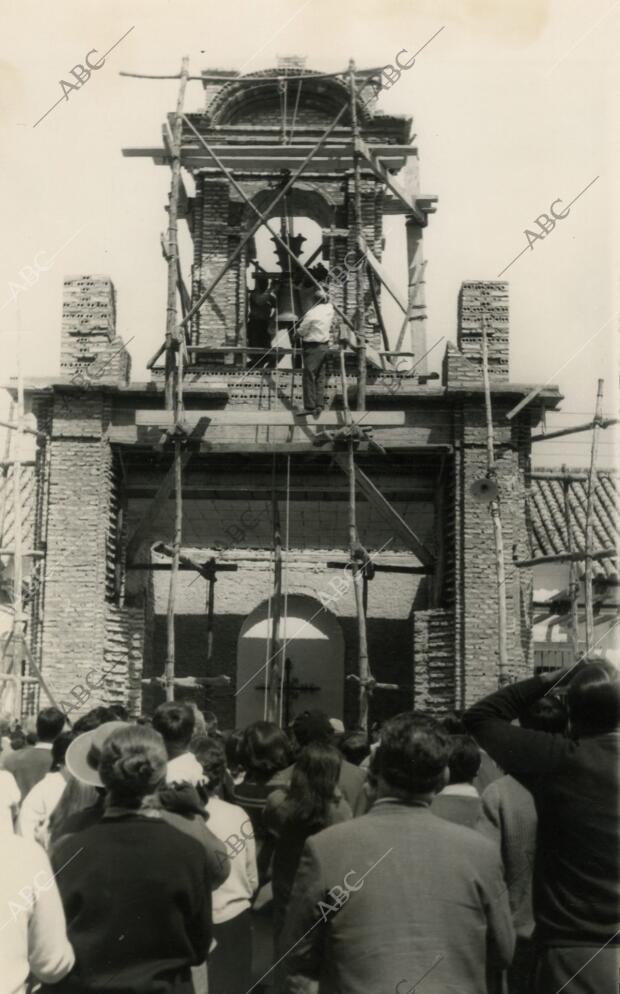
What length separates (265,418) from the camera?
47.3 ft

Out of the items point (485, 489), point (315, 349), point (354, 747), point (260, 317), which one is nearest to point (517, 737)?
point (354, 747)

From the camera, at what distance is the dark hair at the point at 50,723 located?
288 inches

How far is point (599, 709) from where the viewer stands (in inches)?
156

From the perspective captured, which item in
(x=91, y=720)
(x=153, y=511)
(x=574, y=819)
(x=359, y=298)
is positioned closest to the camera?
(x=574, y=819)

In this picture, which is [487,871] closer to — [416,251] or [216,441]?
[216,441]

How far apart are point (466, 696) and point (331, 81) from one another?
9318 millimetres

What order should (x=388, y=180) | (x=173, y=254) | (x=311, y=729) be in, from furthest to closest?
(x=388, y=180), (x=173, y=254), (x=311, y=729)

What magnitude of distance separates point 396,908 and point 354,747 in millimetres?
4057

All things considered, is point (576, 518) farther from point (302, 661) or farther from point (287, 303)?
point (287, 303)

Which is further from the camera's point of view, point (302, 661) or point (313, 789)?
point (302, 661)

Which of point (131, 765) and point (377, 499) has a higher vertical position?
point (377, 499)

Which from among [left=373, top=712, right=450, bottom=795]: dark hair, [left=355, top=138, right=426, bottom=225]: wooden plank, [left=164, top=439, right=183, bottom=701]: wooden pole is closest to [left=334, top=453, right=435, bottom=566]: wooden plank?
[left=164, top=439, right=183, bottom=701]: wooden pole

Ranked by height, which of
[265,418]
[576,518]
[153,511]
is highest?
[265,418]

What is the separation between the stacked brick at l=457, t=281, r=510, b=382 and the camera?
586 inches
